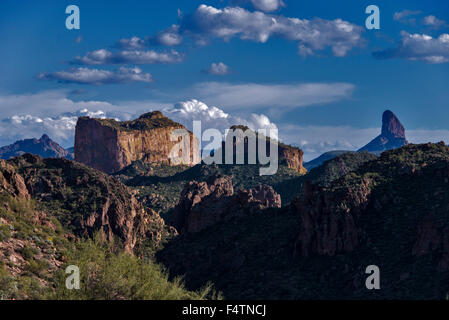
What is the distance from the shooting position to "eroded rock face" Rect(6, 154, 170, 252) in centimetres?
9151

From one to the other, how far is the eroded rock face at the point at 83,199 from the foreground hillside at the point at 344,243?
7534mm

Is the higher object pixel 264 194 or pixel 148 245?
pixel 264 194

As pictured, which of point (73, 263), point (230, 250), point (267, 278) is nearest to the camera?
point (73, 263)

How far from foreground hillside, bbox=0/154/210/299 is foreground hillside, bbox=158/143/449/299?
24.1 ft

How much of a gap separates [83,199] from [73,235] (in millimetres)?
13794

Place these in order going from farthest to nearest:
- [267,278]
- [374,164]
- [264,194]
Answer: [264,194] → [374,164] → [267,278]

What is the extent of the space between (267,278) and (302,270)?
4772mm

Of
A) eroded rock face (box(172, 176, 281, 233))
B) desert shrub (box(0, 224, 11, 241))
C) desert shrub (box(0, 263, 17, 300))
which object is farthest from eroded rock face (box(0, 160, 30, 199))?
eroded rock face (box(172, 176, 281, 233))

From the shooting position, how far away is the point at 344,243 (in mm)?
83938

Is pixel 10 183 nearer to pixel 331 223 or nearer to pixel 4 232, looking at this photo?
pixel 4 232

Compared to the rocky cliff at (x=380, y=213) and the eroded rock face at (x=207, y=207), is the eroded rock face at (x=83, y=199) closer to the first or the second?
the eroded rock face at (x=207, y=207)
